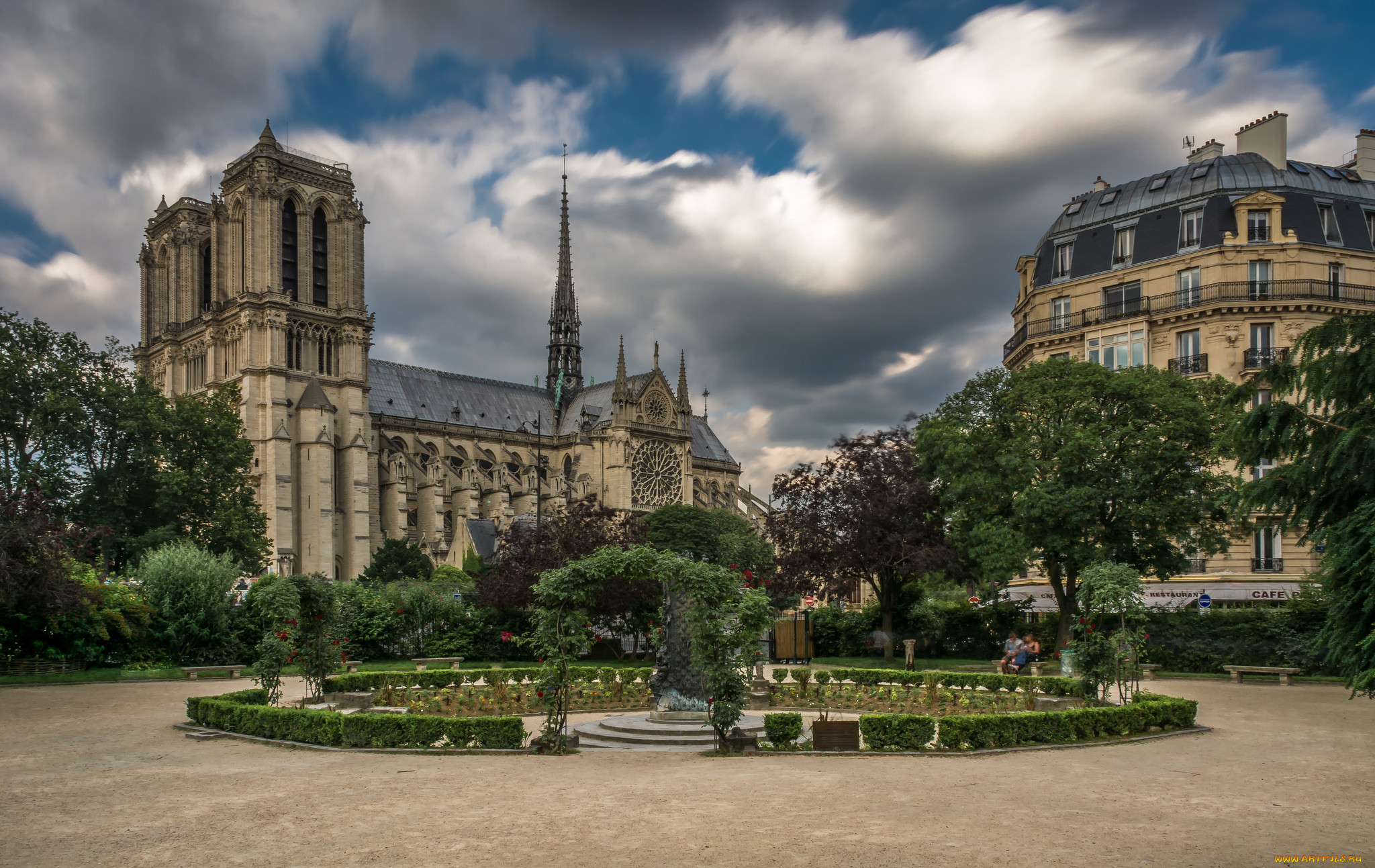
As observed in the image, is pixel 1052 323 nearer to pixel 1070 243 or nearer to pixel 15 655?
pixel 1070 243

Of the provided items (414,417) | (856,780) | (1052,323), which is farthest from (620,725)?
(414,417)

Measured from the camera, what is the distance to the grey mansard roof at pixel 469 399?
83.5 m

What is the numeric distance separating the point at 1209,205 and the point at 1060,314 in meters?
7.17

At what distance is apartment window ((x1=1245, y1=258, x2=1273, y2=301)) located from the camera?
→ 3969 cm

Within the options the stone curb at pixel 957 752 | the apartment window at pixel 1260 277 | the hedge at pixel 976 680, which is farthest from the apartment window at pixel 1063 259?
the stone curb at pixel 957 752

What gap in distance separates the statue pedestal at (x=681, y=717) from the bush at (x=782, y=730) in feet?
7.25

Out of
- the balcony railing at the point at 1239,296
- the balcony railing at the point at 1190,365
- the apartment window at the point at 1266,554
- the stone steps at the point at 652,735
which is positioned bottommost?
the stone steps at the point at 652,735

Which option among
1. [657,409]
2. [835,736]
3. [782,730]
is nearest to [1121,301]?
[835,736]

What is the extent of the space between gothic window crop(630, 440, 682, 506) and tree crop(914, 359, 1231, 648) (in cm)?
5558

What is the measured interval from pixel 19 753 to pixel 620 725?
381 inches

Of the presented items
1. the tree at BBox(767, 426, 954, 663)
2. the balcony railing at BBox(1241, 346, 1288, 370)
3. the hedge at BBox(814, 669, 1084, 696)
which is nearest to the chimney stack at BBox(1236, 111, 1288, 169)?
the balcony railing at BBox(1241, 346, 1288, 370)

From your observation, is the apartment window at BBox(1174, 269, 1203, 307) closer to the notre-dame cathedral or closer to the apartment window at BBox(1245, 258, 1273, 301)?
the apartment window at BBox(1245, 258, 1273, 301)

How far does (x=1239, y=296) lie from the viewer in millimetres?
39844

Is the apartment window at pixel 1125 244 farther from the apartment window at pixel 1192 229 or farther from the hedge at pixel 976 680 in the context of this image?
the hedge at pixel 976 680
